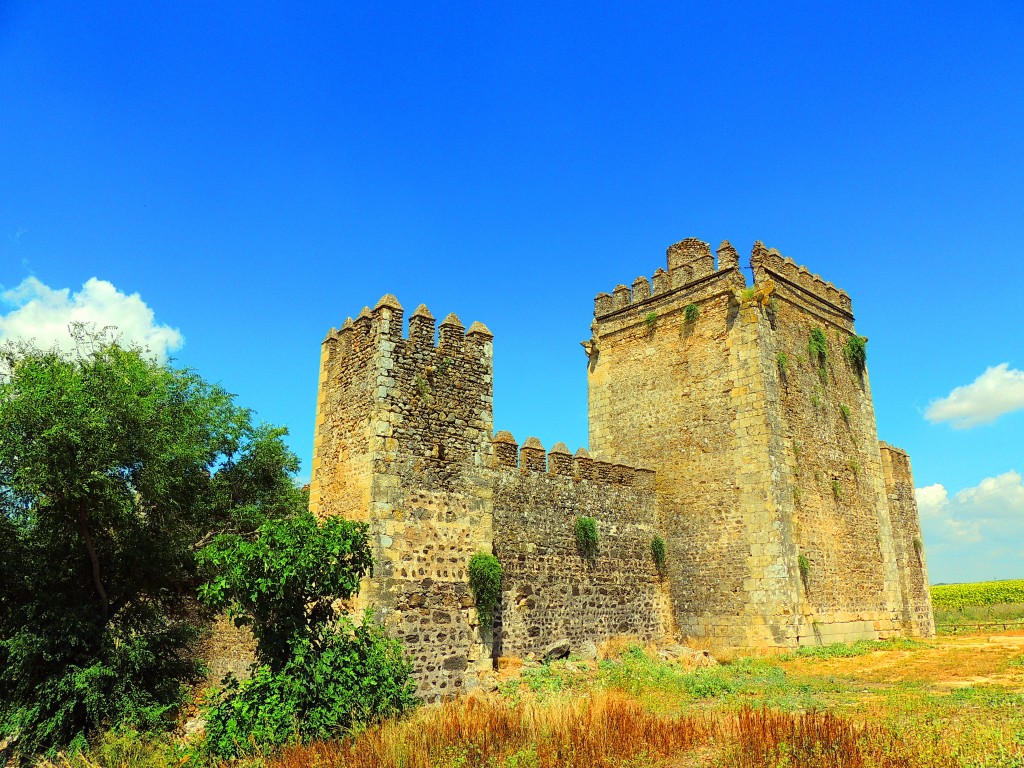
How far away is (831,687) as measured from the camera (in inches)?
503

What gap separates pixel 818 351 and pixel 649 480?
21.3 feet

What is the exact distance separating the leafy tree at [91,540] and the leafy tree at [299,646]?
270 centimetres

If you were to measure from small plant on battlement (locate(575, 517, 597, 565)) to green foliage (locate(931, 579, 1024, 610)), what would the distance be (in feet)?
106

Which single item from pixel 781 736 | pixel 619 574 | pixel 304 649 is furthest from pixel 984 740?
pixel 619 574

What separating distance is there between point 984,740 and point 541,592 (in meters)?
9.48

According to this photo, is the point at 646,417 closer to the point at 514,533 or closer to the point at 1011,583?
the point at 514,533

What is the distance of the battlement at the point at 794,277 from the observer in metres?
20.2

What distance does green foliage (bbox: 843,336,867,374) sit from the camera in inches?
909

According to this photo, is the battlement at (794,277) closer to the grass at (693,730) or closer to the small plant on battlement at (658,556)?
the small plant on battlement at (658,556)

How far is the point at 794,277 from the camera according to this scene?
71.0ft

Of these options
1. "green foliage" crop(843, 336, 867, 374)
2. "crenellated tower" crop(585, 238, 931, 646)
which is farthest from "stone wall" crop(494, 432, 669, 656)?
"green foliage" crop(843, 336, 867, 374)

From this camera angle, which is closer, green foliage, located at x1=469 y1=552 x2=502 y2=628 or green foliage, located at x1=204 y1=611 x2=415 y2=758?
green foliage, located at x1=204 y1=611 x2=415 y2=758

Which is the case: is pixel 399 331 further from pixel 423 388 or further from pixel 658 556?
pixel 658 556

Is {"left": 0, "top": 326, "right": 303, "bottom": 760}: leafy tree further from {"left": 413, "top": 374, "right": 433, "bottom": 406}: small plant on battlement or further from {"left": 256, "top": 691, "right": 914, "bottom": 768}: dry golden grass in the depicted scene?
{"left": 256, "top": 691, "right": 914, "bottom": 768}: dry golden grass
